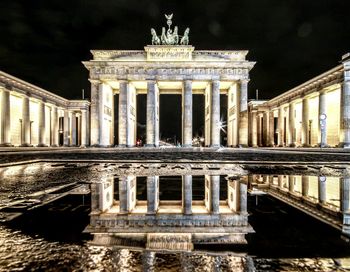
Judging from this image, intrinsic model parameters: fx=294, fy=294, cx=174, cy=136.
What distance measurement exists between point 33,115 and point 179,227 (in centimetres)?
6361

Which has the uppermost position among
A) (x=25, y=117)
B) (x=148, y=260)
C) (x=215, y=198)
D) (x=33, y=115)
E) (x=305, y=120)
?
(x=33, y=115)

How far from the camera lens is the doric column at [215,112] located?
1816 inches

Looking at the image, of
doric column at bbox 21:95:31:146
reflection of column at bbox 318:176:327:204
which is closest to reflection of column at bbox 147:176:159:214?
reflection of column at bbox 318:176:327:204

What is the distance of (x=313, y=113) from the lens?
2162 inches

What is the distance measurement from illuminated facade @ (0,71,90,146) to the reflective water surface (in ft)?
126

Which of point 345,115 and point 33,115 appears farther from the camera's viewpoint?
point 33,115

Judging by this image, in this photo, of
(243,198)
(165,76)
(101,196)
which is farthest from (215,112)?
(101,196)

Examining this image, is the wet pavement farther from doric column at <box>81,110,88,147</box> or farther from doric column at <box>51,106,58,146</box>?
doric column at <box>81,110,88,147</box>

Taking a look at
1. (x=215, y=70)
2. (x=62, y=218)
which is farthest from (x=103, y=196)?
(x=215, y=70)

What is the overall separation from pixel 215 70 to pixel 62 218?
1728 inches

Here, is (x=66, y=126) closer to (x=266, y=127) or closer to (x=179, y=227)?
(x=266, y=127)

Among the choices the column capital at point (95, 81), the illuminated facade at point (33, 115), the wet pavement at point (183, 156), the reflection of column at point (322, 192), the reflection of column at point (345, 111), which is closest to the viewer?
the reflection of column at point (322, 192)

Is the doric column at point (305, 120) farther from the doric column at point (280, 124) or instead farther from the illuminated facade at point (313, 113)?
the doric column at point (280, 124)

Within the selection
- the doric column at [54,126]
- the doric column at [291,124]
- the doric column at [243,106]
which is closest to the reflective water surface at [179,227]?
the doric column at [243,106]
